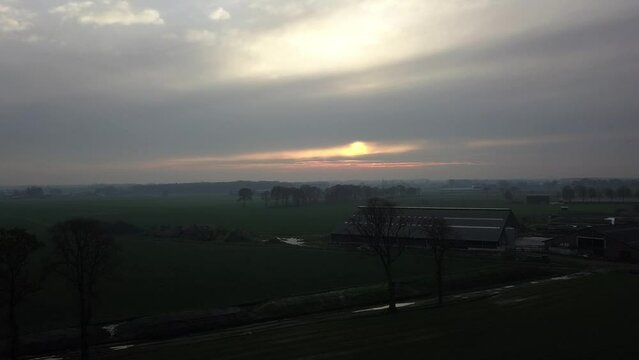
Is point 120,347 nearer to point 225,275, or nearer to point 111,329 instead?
point 111,329

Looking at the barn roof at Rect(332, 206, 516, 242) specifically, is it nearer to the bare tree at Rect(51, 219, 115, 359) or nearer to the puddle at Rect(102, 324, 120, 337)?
the puddle at Rect(102, 324, 120, 337)

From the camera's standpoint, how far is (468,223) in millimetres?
71125

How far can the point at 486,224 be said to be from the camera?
6988cm

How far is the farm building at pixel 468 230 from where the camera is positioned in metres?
67.0

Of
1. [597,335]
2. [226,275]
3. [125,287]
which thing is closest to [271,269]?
[226,275]

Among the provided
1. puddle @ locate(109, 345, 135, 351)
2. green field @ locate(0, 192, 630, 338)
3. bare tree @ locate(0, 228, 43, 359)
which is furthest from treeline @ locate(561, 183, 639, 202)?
bare tree @ locate(0, 228, 43, 359)

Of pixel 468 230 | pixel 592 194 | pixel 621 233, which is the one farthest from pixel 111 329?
pixel 592 194

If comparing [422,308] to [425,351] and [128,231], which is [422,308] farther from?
[128,231]

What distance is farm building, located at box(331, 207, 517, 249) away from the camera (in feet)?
220

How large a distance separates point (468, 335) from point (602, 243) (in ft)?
149

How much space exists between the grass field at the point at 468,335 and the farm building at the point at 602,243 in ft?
89.1

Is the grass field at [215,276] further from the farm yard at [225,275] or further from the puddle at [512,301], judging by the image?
the puddle at [512,301]

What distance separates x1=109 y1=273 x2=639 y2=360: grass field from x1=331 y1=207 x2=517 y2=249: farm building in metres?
29.9

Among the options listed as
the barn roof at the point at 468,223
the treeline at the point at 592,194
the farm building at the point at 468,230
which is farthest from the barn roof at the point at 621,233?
the treeline at the point at 592,194
